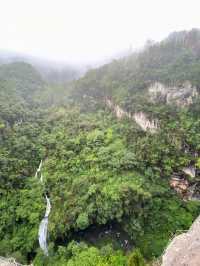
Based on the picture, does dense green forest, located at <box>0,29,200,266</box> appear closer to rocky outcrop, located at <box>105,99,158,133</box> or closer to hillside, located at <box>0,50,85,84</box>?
rocky outcrop, located at <box>105,99,158,133</box>

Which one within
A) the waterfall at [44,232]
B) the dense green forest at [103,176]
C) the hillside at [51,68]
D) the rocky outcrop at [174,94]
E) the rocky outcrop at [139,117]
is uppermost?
the hillside at [51,68]

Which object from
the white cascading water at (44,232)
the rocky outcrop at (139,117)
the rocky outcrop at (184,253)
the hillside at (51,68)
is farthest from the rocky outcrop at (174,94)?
the hillside at (51,68)

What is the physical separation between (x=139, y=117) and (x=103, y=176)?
15.2 m

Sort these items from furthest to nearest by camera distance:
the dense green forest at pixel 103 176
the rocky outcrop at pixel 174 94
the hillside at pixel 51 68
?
1. the hillside at pixel 51 68
2. the rocky outcrop at pixel 174 94
3. the dense green forest at pixel 103 176

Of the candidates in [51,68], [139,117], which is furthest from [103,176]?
[51,68]

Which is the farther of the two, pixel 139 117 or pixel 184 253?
pixel 139 117

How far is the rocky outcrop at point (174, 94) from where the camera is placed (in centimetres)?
3838

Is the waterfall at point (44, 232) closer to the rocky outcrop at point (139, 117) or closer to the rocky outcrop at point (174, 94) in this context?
the rocky outcrop at point (139, 117)

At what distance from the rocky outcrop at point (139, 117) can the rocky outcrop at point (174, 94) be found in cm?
477

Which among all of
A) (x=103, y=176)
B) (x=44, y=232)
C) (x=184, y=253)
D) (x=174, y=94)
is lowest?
(x=44, y=232)

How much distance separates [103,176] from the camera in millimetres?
27656

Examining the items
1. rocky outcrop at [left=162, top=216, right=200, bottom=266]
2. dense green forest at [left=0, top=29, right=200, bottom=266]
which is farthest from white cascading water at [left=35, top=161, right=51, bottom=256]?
rocky outcrop at [left=162, top=216, right=200, bottom=266]

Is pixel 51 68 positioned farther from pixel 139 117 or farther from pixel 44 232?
pixel 44 232

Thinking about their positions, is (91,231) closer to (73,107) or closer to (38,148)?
(38,148)
